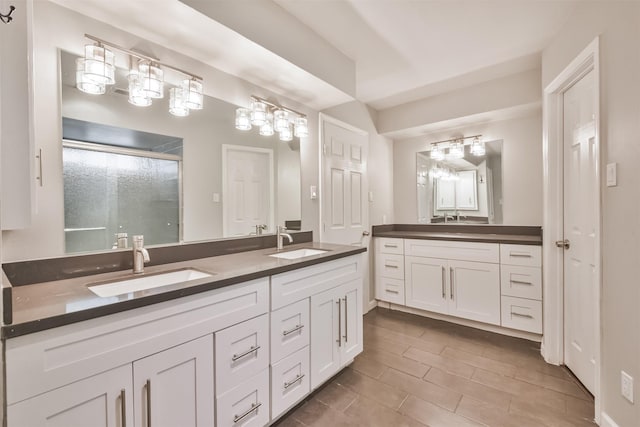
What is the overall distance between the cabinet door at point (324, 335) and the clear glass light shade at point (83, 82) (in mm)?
1549

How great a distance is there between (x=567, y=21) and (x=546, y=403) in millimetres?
2451

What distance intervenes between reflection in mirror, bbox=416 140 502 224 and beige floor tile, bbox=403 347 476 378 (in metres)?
1.62

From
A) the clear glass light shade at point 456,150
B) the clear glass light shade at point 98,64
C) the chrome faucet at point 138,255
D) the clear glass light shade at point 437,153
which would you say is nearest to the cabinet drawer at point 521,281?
the clear glass light shade at point 456,150

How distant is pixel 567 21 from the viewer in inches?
72.7

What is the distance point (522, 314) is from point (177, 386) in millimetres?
2773

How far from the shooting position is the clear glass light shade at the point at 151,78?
1.43 m

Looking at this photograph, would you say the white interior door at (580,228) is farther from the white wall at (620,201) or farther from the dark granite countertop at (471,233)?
the dark granite countertop at (471,233)

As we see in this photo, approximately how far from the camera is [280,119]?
2.17 meters

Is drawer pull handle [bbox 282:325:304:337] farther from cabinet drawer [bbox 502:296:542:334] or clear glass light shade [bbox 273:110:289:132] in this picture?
cabinet drawer [bbox 502:296:542:334]

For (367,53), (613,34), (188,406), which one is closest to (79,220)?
(188,406)

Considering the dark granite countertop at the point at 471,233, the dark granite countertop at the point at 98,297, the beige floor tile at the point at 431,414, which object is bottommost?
the beige floor tile at the point at 431,414

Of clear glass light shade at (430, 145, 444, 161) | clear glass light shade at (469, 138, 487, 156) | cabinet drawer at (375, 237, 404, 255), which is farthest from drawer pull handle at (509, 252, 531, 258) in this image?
clear glass light shade at (430, 145, 444, 161)

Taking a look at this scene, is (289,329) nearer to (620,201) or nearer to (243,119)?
(243,119)

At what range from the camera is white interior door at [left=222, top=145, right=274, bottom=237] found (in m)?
1.93
